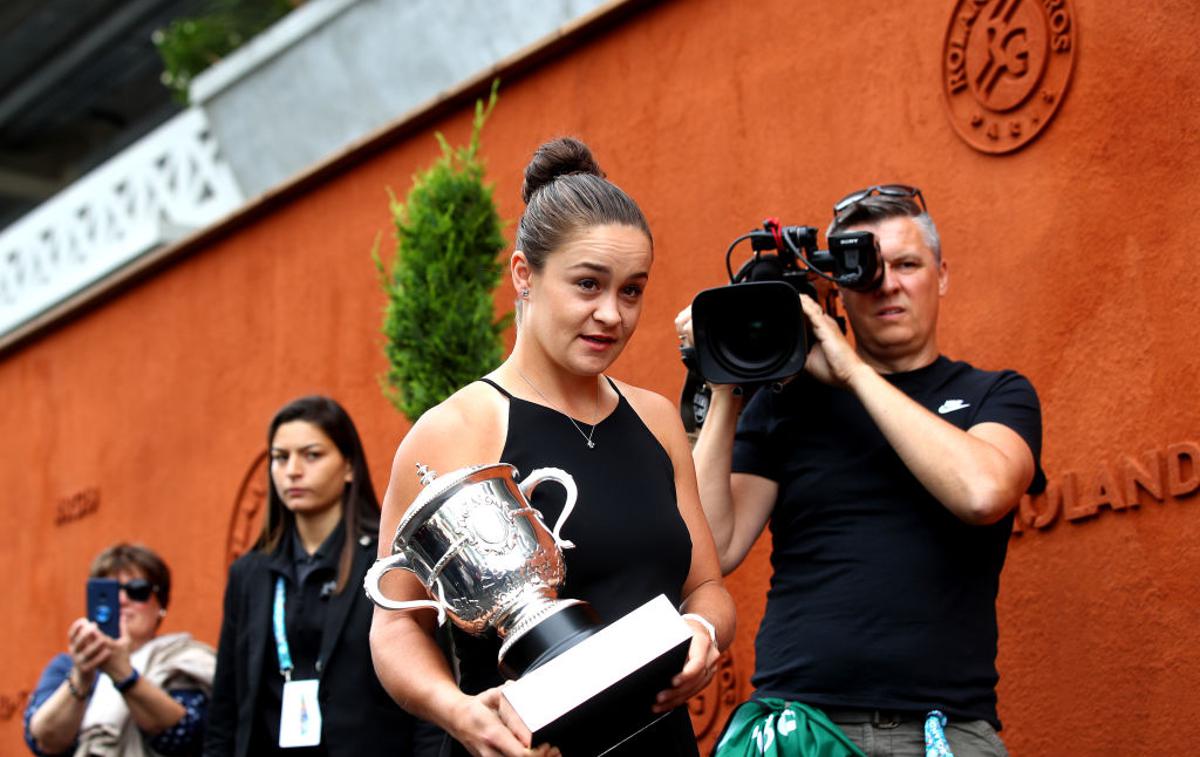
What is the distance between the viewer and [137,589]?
438cm

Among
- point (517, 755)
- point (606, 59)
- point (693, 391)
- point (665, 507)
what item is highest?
point (606, 59)

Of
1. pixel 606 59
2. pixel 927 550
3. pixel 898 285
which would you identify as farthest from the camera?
pixel 606 59

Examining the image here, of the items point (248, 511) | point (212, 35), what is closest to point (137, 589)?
point (248, 511)

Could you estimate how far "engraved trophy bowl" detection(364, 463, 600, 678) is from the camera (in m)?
Answer: 1.93

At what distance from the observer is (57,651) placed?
24.9ft

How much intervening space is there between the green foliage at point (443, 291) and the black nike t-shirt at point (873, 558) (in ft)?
5.58

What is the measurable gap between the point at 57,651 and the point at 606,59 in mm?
4639

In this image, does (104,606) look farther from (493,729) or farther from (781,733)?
(493,729)

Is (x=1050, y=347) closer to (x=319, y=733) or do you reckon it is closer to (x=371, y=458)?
(x=319, y=733)

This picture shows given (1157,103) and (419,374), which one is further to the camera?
(419,374)

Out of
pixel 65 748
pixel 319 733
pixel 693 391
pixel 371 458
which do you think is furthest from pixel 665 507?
pixel 371 458

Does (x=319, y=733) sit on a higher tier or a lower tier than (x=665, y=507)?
lower

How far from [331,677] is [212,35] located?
625 centimetres

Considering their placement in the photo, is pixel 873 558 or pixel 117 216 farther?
pixel 117 216
